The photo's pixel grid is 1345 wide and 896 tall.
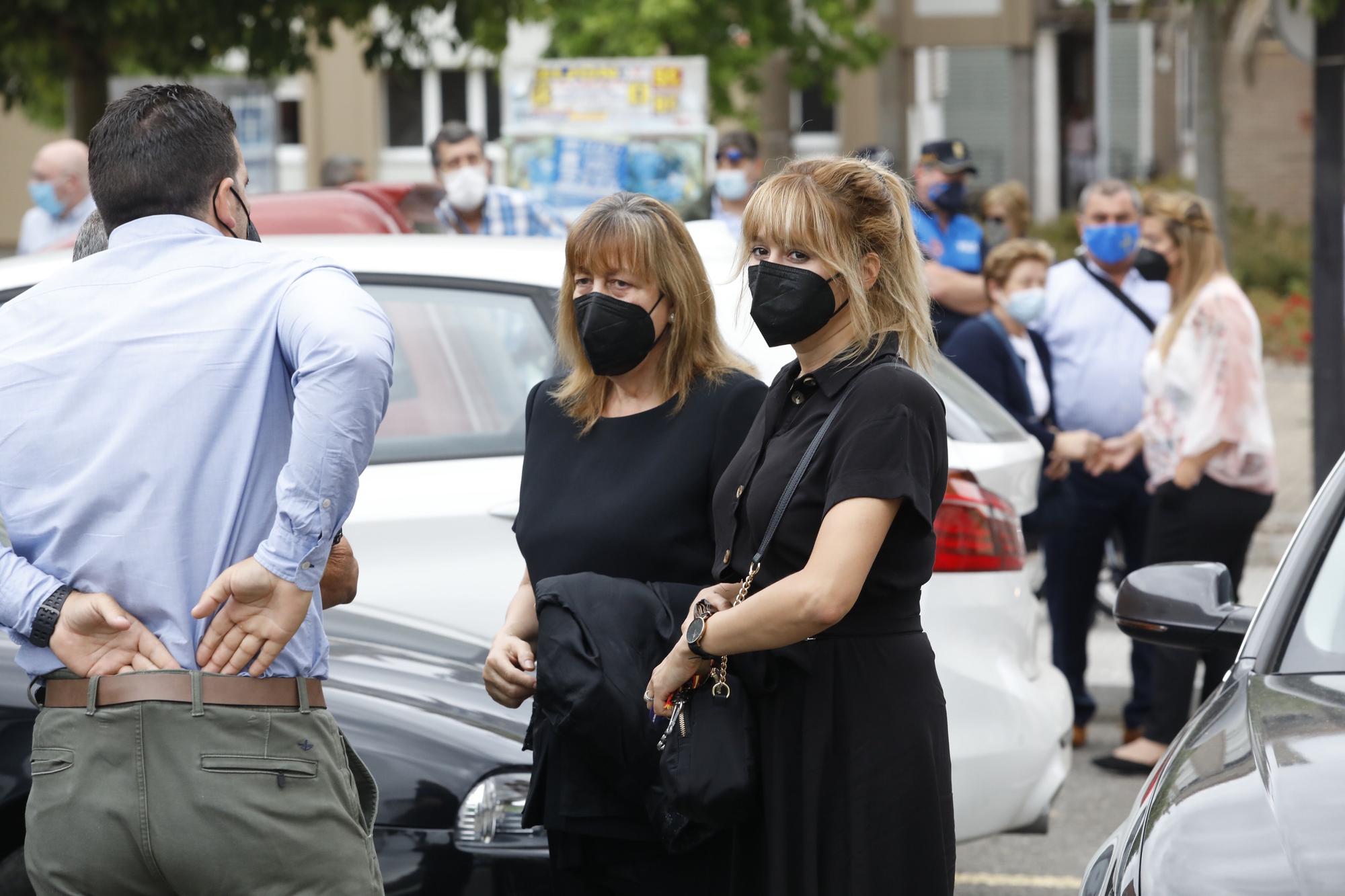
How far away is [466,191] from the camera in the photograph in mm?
8234

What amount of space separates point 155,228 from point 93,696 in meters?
0.68

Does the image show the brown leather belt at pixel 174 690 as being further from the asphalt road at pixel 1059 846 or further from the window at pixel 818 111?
the window at pixel 818 111

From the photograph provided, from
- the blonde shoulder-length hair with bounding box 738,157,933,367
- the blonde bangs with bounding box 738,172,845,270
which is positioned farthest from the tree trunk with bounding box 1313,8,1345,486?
the blonde bangs with bounding box 738,172,845,270

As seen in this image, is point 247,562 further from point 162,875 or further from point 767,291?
point 767,291

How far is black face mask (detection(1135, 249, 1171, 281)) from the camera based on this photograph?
610cm

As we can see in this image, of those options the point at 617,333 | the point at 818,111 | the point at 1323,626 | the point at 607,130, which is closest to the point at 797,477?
the point at 617,333

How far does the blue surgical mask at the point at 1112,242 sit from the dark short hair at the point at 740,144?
11.2 feet

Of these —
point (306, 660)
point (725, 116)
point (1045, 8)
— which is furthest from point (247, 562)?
point (1045, 8)

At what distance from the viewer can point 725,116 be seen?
2067 centimetres

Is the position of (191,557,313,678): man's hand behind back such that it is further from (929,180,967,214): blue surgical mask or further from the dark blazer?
(929,180,967,214): blue surgical mask

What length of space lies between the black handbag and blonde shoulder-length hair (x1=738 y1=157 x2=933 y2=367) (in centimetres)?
17

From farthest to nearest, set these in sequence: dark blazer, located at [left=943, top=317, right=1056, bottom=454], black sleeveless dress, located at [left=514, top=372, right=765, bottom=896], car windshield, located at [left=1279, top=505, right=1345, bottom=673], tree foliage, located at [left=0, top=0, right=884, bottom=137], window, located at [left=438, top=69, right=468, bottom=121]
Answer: window, located at [left=438, top=69, right=468, bottom=121] < tree foliage, located at [left=0, top=0, right=884, bottom=137] < dark blazer, located at [left=943, top=317, right=1056, bottom=454] < black sleeveless dress, located at [left=514, top=372, right=765, bottom=896] < car windshield, located at [left=1279, top=505, right=1345, bottom=673]

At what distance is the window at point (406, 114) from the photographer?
29.0 meters

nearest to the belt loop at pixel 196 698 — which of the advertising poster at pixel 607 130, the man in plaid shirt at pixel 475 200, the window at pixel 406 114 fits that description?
the man in plaid shirt at pixel 475 200
